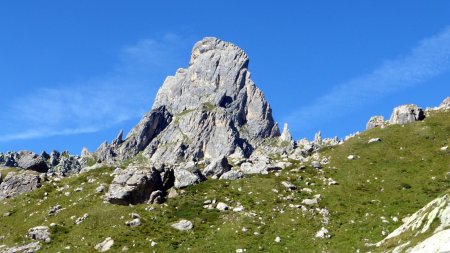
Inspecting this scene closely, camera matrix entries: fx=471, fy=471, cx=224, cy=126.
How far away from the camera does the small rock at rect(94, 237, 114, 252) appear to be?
5889 cm

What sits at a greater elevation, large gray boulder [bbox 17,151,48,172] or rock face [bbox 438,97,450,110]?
rock face [bbox 438,97,450,110]

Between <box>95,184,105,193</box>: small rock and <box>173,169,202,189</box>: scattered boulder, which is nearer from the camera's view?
<box>95,184,105,193</box>: small rock

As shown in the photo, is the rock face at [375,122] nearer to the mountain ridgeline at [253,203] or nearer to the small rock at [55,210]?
the mountain ridgeline at [253,203]

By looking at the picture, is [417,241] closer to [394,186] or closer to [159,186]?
[394,186]

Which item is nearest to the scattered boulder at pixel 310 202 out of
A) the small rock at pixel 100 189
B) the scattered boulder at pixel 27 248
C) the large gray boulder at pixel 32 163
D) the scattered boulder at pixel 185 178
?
the scattered boulder at pixel 185 178

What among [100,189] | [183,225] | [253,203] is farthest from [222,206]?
[100,189]

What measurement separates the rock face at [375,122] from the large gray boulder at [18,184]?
2710 inches

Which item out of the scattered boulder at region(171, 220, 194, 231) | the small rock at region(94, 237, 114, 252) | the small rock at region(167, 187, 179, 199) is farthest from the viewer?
the small rock at region(167, 187, 179, 199)

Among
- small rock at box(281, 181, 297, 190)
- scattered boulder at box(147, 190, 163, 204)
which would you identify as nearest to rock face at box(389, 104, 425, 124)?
small rock at box(281, 181, 297, 190)

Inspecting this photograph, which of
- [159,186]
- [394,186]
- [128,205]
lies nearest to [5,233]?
[128,205]

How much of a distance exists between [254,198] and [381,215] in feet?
60.2

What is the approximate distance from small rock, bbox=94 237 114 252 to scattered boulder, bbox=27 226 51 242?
755cm

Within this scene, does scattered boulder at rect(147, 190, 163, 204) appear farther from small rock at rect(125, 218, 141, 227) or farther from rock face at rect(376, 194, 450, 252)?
rock face at rect(376, 194, 450, 252)

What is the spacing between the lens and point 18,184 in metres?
83.9
